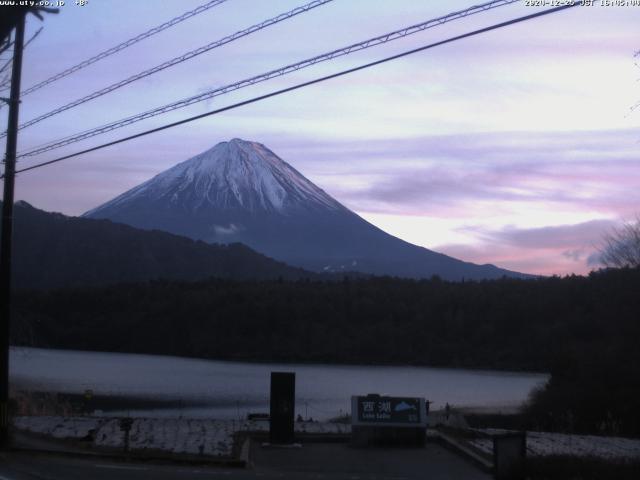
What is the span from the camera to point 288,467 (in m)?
17.7

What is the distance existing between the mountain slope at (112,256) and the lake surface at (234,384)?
61538 mm

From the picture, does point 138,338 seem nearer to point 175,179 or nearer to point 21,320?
point 21,320

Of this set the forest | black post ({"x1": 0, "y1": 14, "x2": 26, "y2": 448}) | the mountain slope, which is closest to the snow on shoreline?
black post ({"x1": 0, "y1": 14, "x2": 26, "y2": 448})

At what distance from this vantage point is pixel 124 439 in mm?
18766

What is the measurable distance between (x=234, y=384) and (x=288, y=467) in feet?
115

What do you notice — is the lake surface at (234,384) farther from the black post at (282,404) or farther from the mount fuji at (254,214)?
the mount fuji at (254,214)

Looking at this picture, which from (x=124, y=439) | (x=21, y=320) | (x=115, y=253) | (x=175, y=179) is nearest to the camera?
(x=124, y=439)

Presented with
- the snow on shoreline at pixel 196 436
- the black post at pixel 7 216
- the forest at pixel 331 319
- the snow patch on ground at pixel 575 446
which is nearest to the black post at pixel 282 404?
the snow on shoreline at pixel 196 436

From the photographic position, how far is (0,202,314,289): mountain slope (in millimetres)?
135875

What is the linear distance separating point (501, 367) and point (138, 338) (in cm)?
3777

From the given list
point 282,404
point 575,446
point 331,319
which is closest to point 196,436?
point 282,404

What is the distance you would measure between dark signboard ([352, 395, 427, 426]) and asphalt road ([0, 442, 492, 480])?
62cm

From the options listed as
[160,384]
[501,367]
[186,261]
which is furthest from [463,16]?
[186,261]

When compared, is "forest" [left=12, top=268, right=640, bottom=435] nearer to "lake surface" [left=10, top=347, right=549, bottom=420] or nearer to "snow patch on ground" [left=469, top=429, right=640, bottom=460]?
"lake surface" [left=10, top=347, right=549, bottom=420]
